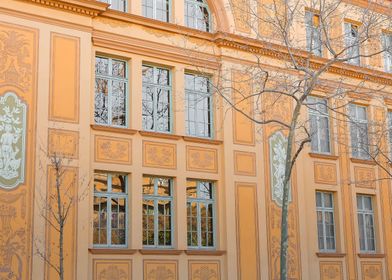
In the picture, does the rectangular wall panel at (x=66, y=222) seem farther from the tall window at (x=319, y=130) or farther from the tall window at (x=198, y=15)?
the tall window at (x=319, y=130)

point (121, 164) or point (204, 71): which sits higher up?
point (204, 71)

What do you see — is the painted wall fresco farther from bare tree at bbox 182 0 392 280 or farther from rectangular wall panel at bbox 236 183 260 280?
rectangular wall panel at bbox 236 183 260 280

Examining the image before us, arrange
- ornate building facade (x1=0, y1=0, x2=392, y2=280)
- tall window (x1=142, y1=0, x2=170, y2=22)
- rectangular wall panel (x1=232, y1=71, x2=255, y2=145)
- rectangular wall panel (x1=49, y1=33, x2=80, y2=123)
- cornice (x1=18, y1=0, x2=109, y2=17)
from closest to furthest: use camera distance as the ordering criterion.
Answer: ornate building facade (x1=0, y1=0, x2=392, y2=280)
rectangular wall panel (x1=49, y1=33, x2=80, y2=123)
cornice (x1=18, y1=0, x2=109, y2=17)
tall window (x1=142, y1=0, x2=170, y2=22)
rectangular wall panel (x1=232, y1=71, x2=255, y2=145)

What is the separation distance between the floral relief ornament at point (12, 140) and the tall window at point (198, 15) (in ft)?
22.0

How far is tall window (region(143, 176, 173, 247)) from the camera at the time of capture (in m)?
18.4

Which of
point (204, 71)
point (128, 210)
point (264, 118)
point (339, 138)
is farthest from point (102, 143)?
point (339, 138)

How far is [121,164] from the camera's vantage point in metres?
18.0

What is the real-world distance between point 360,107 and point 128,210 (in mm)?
11217

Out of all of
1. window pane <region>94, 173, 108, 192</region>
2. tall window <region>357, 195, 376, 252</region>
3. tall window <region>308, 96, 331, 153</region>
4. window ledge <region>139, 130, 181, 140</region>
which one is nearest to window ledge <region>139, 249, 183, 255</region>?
window pane <region>94, 173, 108, 192</region>

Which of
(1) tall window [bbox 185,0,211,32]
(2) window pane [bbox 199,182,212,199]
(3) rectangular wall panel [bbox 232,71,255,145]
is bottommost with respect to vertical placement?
(2) window pane [bbox 199,182,212,199]

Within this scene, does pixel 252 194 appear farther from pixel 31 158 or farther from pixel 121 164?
pixel 31 158

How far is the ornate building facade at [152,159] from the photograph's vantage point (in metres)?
16.4

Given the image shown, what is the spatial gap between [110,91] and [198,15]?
176 inches

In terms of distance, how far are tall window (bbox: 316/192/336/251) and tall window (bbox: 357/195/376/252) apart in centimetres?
138
